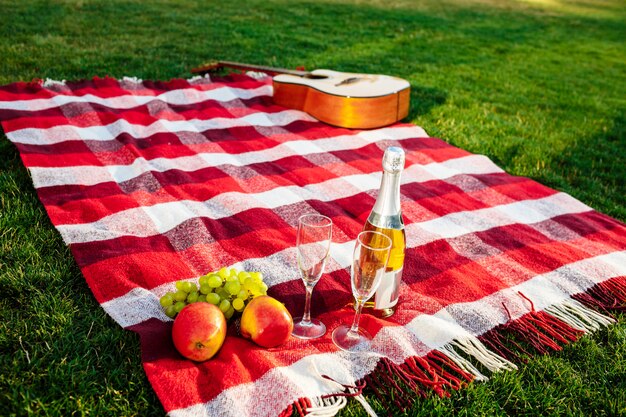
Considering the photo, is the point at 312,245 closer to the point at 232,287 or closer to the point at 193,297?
the point at 232,287

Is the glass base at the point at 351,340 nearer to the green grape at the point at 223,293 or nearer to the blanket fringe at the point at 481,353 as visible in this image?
the blanket fringe at the point at 481,353

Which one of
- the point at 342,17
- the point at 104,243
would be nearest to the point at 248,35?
the point at 342,17

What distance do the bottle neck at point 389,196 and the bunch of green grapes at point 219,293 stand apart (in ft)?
1.57

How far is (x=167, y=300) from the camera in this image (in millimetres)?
1673

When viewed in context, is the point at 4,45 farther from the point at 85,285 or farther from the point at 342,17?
the point at 342,17

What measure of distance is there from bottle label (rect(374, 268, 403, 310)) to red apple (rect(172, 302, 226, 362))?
1.77ft

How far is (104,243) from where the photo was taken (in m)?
2.05

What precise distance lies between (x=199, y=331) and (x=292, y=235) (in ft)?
2.73

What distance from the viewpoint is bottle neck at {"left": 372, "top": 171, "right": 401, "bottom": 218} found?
167cm

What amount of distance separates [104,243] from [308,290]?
921 millimetres

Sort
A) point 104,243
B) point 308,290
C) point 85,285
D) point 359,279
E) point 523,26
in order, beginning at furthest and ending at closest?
point 523,26, point 104,243, point 85,285, point 308,290, point 359,279

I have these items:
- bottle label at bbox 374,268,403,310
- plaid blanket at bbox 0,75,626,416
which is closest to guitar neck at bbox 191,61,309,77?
plaid blanket at bbox 0,75,626,416

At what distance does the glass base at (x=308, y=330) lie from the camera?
1.68m

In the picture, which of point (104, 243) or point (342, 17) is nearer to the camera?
point (104, 243)
